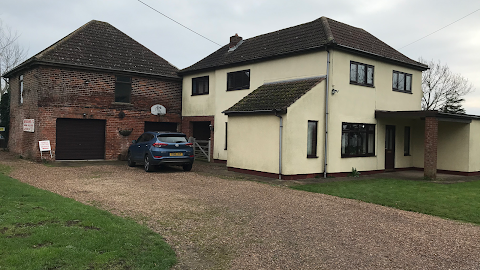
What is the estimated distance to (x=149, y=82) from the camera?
2123 cm

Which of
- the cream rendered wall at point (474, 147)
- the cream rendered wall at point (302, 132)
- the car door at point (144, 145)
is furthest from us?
the cream rendered wall at point (474, 147)

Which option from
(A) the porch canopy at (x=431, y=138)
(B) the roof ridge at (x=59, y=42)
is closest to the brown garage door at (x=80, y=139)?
(B) the roof ridge at (x=59, y=42)

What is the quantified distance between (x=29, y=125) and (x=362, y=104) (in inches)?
633

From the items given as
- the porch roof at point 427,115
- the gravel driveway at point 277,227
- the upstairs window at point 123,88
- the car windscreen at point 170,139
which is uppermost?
the upstairs window at point 123,88

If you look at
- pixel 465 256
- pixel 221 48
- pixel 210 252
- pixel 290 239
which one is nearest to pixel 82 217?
pixel 210 252

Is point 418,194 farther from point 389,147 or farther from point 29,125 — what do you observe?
point 29,125

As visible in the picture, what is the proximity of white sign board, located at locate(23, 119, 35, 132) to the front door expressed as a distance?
17.2 meters

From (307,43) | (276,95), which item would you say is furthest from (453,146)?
(276,95)

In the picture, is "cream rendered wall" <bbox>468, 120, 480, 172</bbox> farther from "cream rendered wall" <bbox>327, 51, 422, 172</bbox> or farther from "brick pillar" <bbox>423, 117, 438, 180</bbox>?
"brick pillar" <bbox>423, 117, 438, 180</bbox>

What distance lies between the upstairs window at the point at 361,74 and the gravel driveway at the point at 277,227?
6953 mm

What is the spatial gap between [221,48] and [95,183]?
516 inches

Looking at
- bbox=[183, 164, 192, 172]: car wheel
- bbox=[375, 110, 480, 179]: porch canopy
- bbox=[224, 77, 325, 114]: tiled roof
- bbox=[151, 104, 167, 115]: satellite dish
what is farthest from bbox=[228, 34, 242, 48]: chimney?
bbox=[375, 110, 480, 179]: porch canopy

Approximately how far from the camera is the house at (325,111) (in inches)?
567

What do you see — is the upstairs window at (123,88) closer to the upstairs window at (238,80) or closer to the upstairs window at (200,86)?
the upstairs window at (200,86)
